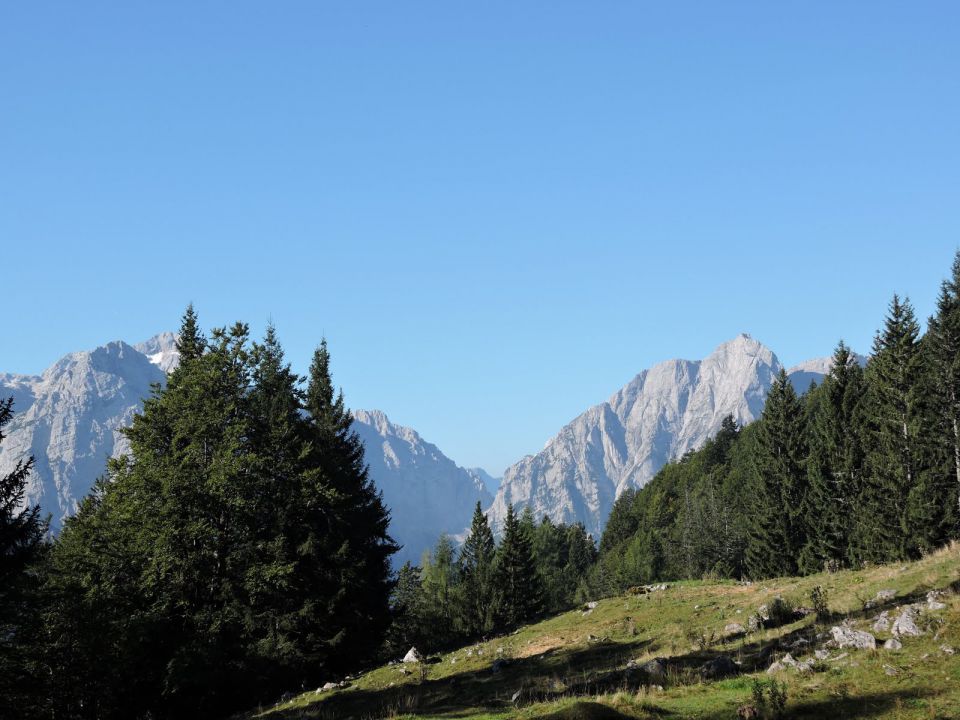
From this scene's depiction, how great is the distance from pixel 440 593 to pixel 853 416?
53533mm

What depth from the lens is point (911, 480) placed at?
45656 mm

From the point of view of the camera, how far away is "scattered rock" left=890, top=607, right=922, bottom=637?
57.6ft

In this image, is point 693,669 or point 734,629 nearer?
point 693,669

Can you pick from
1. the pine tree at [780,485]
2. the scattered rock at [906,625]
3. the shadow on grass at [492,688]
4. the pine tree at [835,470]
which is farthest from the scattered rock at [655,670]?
the pine tree at [780,485]

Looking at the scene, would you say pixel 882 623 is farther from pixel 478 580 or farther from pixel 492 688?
pixel 478 580

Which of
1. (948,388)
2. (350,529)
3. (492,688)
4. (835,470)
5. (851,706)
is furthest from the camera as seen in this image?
(835,470)

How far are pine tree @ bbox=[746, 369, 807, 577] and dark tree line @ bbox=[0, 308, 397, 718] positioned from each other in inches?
1557

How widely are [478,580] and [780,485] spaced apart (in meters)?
34.0

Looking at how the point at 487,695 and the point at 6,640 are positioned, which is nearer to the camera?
the point at 487,695

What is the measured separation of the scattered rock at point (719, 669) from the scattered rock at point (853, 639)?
2.61 meters

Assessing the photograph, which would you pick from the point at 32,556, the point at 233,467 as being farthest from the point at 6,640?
the point at 233,467

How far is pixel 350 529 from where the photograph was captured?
41.6 m

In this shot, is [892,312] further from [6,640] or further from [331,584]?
[6,640]

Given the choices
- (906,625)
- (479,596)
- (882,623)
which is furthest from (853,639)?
(479,596)
